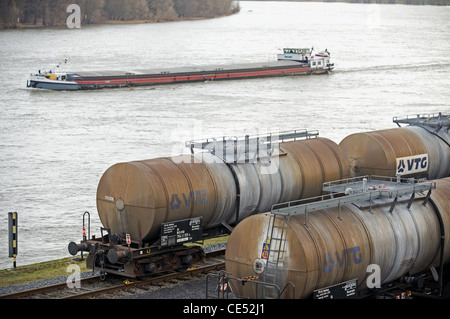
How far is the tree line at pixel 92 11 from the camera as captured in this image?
14612 centimetres

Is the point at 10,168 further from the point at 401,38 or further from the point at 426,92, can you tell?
the point at 401,38

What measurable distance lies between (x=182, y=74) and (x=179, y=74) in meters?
0.49

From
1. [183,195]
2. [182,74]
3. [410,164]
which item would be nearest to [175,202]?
[183,195]

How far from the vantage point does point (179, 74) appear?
8931cm

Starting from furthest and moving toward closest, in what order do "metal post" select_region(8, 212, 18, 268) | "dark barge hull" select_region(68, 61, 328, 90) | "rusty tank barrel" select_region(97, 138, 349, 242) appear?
"dark barge hull" select_region(68, 61, 328, 90), "metal post" select_region(8, 212, 18, 268), "rusty tank barrel" select_region(97, 138, 349, 242)

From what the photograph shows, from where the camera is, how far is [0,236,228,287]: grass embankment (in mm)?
24078

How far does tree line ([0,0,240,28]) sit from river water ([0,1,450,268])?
3828 millimetres

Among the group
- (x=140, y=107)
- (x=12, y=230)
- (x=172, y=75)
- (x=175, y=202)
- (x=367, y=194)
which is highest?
(x=367, y=194)

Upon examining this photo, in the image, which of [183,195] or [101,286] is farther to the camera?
[183,195]

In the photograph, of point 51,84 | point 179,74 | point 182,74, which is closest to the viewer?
point 51,84

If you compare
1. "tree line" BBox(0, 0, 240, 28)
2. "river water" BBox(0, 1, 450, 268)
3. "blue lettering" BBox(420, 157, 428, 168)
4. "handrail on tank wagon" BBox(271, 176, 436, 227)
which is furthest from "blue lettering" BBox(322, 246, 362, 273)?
"tree line" BBox(0, 0, 240, 28)

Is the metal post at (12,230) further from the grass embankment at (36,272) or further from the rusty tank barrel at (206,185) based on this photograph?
the rusty tank barrel at (206,185)

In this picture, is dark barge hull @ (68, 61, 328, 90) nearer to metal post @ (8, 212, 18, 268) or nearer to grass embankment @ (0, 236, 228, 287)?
metal post @ (8, 212, 18, 268)

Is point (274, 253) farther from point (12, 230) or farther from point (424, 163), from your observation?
point (424, 163)
